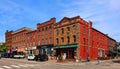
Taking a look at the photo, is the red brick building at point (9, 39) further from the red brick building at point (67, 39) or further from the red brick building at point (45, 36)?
the red brick building at point (45, 36)

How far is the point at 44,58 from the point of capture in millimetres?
51719

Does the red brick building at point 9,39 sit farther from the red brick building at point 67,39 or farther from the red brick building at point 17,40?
the red brick building at point 67,39

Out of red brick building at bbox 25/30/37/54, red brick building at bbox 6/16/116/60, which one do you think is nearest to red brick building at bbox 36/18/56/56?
red brick building at bbox 6/16/116/60

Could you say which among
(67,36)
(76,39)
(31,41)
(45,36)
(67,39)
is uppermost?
(45,36)

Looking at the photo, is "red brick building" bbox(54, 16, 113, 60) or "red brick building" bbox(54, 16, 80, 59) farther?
"red brick building" bbox(54, 16, 80, 59)

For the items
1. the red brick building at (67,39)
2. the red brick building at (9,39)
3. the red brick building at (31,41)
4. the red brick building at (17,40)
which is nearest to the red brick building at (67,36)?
the red brick building at (67,39)

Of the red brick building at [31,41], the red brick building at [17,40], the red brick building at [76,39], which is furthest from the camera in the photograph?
the red brick building at [17,40]

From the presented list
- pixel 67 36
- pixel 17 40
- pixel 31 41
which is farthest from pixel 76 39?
pixel 17 40

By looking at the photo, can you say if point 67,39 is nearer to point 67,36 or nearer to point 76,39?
point 67,36

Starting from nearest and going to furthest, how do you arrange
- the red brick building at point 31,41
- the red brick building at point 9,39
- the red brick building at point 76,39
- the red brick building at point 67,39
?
the red brick building at point 76,39 → the red brick building at point 67,39 → the red brick building at point 31,41 → the red brick building at point 9,39

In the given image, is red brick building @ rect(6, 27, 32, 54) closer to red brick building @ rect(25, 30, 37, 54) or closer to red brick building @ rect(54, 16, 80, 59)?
red brick building @ rect(25, 30, 37, 54)

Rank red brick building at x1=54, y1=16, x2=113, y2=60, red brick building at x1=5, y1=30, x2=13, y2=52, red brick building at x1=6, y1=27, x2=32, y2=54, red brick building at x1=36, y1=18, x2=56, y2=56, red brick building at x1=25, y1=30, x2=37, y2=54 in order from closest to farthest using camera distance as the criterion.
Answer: red brick building at x1=54, y1=16, x2=113, y2=60, red brick building at x1=36, y1=18, x2=56, y2=56, red brick building at x1=25, y1=30, x2=37, y2=54, red brick building at x1=6, y1=27, x2=32, y2=54, red brick building at x1=5, y1=30, x2=13, y2=52

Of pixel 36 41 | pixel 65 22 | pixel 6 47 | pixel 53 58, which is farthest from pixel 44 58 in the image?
pixel 6 47

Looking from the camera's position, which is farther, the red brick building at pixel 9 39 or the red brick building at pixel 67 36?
the red brick building at pixel 9 39
